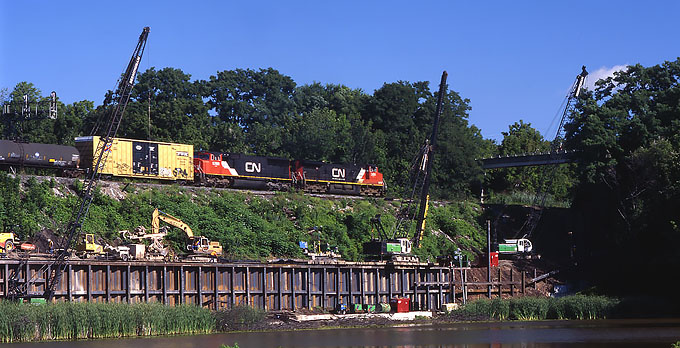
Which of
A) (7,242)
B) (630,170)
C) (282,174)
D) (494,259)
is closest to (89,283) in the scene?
(7,242)

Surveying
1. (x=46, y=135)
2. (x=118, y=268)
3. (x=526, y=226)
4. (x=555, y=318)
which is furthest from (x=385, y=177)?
(x=118, y=268)

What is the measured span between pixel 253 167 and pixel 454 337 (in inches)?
1880

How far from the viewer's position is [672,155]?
9756 centimetres

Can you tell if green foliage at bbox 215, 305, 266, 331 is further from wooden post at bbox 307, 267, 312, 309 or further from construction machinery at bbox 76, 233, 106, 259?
wooden post at bbox 307, 267, 312, 309

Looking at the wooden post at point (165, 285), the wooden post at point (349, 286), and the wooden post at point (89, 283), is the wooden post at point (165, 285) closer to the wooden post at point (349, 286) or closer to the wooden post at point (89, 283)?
the wooden post at point (89, 283)

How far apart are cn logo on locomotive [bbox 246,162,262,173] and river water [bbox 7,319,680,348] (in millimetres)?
35786

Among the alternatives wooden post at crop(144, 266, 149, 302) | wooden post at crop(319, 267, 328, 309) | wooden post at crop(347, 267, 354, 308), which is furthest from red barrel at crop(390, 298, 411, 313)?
wooden post at crop(144, 266, 149, 302)

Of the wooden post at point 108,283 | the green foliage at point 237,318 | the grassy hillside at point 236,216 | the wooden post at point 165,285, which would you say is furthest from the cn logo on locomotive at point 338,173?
the wooden post at point 108,283

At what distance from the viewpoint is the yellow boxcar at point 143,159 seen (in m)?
95.1

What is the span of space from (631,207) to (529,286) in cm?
1451

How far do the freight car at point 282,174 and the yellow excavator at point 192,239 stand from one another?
21.6 metres

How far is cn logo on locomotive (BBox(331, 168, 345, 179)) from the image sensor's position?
4631 inches

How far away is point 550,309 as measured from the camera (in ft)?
290

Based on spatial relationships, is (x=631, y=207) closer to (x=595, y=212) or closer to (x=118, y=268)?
(x=595, y=212)
